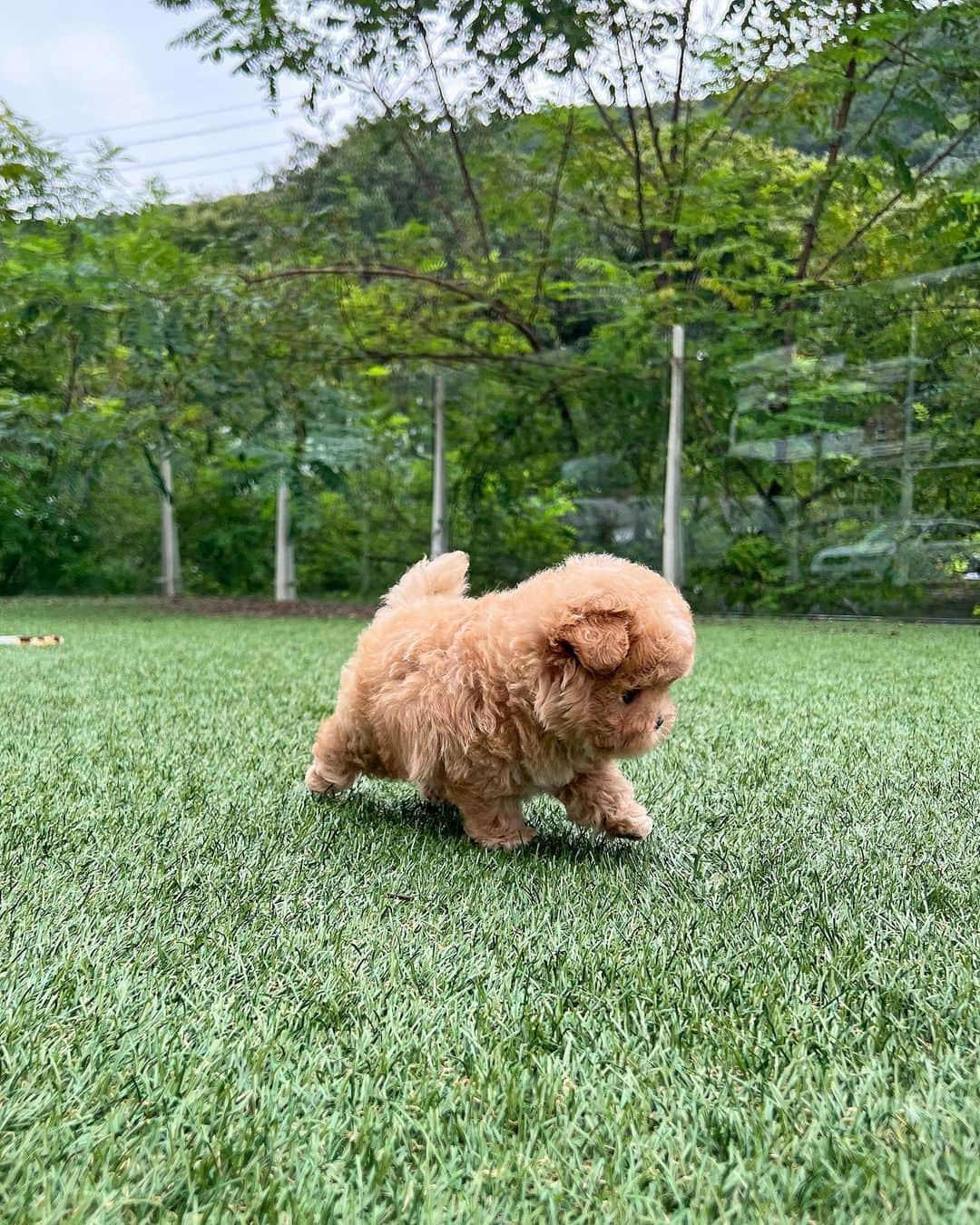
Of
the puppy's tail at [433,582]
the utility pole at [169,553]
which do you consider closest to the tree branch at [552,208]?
the utility pole at [169,553]

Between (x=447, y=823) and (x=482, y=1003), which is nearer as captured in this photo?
(x=482, y=1003)

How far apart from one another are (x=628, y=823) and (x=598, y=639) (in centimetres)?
43

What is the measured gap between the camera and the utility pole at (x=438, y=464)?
7.57 metres

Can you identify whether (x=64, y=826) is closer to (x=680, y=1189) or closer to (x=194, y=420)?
(x=680, y=1189)

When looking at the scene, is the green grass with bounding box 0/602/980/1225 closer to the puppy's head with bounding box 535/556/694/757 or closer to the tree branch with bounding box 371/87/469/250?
the puppy's head with bounding box 535/556/694/757

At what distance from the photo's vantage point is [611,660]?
1.34 meters

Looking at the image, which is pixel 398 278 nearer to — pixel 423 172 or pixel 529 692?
pixel 423 172

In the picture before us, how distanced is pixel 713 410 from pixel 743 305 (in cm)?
97

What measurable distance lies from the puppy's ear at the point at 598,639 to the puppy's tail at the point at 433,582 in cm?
55

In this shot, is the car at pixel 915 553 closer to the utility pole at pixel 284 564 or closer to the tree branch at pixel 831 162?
the tree branch at pixel 831 162

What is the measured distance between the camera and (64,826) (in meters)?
1.58

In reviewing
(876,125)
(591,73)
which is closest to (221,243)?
(591,73)

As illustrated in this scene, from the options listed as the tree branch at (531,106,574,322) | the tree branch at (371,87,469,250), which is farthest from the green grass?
the tree branch at (371,87,469,250)

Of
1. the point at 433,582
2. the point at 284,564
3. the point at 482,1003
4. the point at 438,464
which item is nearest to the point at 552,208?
the point at 438,464
